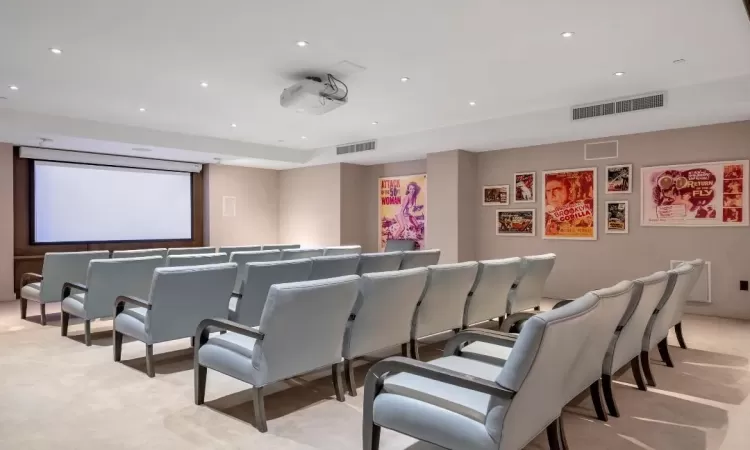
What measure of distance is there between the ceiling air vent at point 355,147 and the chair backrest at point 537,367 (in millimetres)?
7430

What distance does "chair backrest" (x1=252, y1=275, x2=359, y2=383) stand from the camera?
2.61 m

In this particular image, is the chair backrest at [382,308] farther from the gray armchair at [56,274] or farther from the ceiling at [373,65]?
the gray armchair at [56,274]

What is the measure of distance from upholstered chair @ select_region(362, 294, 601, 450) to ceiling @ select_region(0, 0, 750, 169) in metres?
2.63

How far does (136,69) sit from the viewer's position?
16.3ft

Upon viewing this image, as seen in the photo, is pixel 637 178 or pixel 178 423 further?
pixel 637 178

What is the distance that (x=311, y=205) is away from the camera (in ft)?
36.0

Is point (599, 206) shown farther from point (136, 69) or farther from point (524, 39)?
point (136, 69)

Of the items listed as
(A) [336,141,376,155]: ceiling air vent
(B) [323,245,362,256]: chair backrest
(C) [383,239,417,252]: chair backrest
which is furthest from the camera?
(C) [383,239,417,252]: chair backrest

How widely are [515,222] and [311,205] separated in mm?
4828

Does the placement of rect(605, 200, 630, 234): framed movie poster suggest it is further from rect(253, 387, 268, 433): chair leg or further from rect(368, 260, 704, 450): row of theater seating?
rect(253, 387, 268, 433): chair leg

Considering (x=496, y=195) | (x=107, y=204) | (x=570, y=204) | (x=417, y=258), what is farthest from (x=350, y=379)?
(x=107, y=204)

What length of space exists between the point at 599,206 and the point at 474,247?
91.3 inches

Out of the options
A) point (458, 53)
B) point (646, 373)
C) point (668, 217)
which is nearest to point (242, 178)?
point (458, 53)

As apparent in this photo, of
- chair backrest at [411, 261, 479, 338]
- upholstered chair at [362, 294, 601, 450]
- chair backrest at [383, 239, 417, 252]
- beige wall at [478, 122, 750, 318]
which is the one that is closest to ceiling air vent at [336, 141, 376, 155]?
beige wall at [478, 122, 750, 318]
